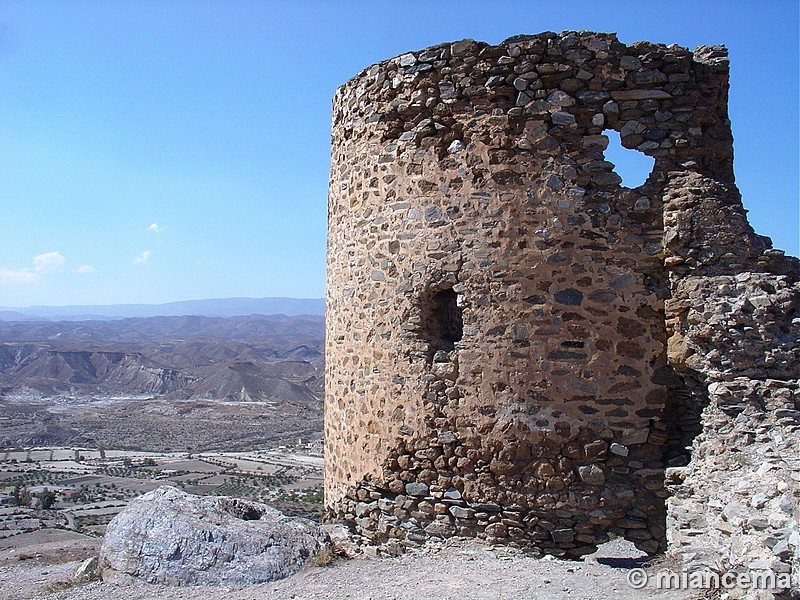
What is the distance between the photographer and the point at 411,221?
6.75m

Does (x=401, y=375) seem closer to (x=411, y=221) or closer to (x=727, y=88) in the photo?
(x=411, y=221)

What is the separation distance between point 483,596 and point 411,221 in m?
3.18

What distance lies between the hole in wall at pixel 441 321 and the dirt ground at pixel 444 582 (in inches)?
67.8

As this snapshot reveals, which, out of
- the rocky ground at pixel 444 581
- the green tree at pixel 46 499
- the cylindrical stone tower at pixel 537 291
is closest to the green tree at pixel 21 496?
the green tree at pixel 46 499

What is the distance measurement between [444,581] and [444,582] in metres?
0.03

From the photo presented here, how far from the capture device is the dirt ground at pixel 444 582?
5285 mm

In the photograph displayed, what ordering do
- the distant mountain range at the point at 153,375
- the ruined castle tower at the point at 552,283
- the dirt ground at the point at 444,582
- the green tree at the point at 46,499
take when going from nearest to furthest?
the dirt ground at the point at 444,582
the ruined castle tower at the point at 552,283
the green tree at the point at 46,499
the distant mountain range at the point at 153,375

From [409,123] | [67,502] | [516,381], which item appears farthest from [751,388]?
[67,502]

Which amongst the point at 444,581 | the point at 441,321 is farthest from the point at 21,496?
the point at 444,581

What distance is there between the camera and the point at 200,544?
22.1 ft

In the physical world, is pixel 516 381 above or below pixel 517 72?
below

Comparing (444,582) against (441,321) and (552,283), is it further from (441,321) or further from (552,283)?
(552,283)

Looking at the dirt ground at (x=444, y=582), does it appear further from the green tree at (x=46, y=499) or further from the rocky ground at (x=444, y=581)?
the green tree at (x=46, y=499)

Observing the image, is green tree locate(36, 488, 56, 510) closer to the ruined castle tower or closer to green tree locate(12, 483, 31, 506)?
green tree locate(12, 483, 31, 506)
